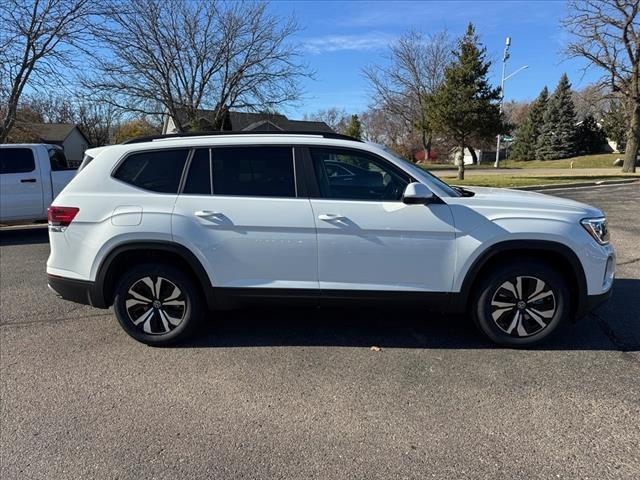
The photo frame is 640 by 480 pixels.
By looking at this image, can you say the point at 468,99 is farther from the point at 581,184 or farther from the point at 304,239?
the point at 304,239

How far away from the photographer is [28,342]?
4.13 m

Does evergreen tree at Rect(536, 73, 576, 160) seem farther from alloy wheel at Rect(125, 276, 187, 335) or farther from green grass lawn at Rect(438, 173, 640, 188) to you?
alloy wheel at Rect(125, 276, 187, 335)

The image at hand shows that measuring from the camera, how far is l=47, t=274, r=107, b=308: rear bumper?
153 inches

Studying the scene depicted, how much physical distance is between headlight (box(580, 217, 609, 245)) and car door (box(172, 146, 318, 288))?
2.21 metres

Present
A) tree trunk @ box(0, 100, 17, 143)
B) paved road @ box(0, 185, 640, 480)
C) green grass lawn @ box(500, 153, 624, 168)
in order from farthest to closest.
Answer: green grass lawn @ box(500, 153, 624, 168)
tree trunk @ box(0, 100, 17, 143)
paved road @ box(0, 185, 640, 480)

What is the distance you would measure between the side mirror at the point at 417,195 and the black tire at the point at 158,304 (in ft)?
6.48

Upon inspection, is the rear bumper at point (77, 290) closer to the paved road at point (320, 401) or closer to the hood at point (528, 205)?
the paved road at point (320, 401)

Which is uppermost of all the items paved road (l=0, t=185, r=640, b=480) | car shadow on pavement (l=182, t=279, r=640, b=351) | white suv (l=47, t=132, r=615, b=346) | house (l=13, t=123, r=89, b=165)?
house (l=13, t=123, r=89, b=165)

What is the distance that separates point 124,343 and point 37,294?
7.36ft

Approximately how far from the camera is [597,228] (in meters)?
3.65

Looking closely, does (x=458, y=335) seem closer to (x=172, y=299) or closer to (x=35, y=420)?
(x=172, y=299)

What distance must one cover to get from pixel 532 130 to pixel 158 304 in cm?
6382

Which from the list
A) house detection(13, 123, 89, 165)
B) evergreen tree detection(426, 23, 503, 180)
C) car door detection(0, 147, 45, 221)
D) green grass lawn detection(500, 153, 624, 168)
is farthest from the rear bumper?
house detection(13, 123, 89, 165)

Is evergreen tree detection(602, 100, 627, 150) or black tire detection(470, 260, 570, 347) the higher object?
evergreen tree detection(602, 100, 627, 150)
